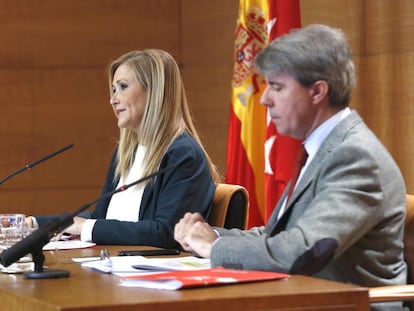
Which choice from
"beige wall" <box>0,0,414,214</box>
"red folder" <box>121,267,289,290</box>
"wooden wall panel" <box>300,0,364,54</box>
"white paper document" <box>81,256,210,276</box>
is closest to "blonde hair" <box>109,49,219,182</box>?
"white paper document" <box>81,256,210,276</box>

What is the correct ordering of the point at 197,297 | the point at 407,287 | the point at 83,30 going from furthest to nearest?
1. the point at 83,30
2. the point at 407,287
3. the point at 197,297

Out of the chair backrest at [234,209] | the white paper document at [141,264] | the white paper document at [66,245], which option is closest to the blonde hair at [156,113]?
the chair backrest at [234,209]

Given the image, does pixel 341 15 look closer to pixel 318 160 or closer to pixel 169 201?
pixel 169 201

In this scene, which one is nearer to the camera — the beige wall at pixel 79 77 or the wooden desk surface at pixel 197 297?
the wooden desk surface at pixel 197 297

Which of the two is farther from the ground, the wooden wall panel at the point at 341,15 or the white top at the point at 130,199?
the wooden wall panel at the point at 341,15

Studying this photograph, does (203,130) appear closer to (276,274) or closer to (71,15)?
(71,15)

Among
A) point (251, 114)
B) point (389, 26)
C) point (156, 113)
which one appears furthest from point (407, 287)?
point (389, 26)

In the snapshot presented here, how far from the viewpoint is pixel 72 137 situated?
659 cm

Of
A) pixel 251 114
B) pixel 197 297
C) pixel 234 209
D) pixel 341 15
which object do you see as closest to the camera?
pixel 197 297

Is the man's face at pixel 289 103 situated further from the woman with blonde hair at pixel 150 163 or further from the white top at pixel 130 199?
the white top at pixel 130 199

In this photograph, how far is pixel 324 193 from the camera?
2.54 metres

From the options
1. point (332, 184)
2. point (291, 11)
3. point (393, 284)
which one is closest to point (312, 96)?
point (332, 184)

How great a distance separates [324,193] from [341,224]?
4.2 inches

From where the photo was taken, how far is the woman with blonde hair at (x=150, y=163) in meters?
3.63
